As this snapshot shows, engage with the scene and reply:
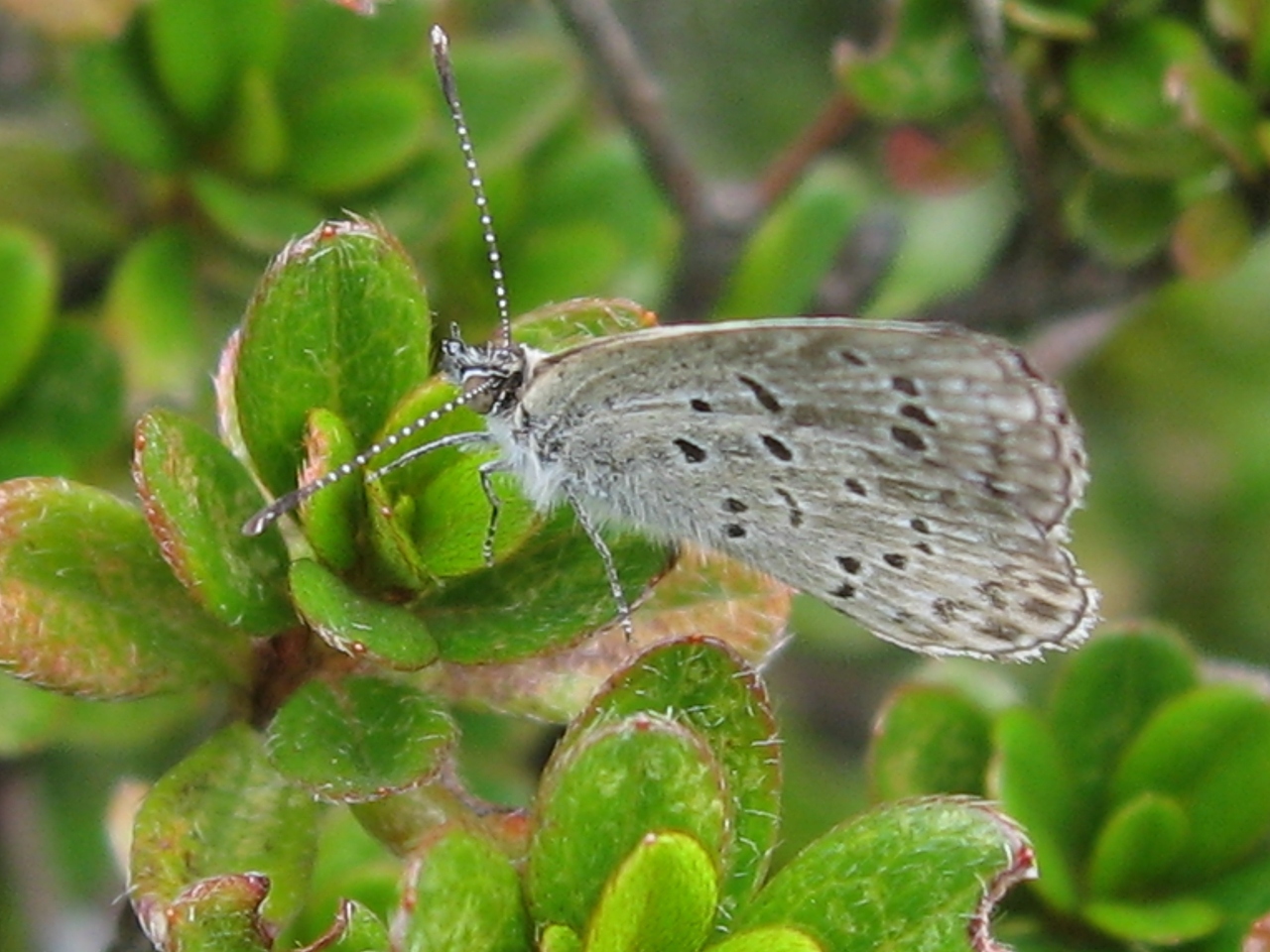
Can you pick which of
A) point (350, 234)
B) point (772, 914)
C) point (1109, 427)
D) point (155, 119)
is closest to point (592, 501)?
point (350, 234)

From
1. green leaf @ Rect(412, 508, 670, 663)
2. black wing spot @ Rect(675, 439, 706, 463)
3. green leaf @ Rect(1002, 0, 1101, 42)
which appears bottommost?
black wing spot @ Rect(675, 439, 706, 463)

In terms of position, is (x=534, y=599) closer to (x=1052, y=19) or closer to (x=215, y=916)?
(x=215, y=916)

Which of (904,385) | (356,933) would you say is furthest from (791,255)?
(356,933)

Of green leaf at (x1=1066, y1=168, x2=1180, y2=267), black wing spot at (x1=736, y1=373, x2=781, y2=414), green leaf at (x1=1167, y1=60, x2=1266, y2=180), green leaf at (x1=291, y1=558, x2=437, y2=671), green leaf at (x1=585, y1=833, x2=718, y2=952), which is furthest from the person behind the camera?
green leaf at (x1=1066, y1=168, x2=1180, y2=267)

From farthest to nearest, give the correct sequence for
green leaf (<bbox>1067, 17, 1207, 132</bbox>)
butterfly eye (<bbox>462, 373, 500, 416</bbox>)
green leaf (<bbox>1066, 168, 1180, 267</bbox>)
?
green leaf (<bbox>1066, 168, 1180, 267</bbox>) < green leaf (<bbox>1067, 17, 1207, 132</bbox>) < butterfly eye (<bbox>462, 373, 500, 416</bbox>)

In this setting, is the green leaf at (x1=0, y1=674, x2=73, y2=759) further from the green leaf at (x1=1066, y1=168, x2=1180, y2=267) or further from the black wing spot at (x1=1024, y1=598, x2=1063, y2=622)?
the green leaf at (x1=1066, y1=168, x2=1180, y2=267)

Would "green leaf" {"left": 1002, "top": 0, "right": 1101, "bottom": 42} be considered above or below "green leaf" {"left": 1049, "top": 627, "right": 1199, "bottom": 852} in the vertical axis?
above

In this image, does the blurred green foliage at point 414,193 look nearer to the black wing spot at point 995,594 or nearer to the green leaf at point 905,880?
the black wing spot at point 995,594

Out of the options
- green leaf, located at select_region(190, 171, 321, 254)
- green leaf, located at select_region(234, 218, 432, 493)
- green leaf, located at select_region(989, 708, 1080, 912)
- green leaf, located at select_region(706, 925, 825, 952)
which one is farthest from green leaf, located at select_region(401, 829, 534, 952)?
green leaf, located at select_region(190, 171, 321, 254)
